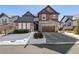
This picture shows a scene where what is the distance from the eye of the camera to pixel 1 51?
4.04 metres

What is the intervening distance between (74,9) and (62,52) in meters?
0.86

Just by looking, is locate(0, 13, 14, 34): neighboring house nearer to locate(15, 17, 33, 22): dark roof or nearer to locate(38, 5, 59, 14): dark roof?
locate(15, 17, 33, 22): dark roof

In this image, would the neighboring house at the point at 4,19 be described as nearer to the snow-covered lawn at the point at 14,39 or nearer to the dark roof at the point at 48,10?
the snow-covered lawn at the point at 14,39

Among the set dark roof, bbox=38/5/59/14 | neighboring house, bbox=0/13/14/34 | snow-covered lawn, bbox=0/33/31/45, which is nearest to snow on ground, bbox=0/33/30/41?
snow-covered lawn, bbox=0/33/31/45

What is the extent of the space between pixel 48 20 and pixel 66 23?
359mm

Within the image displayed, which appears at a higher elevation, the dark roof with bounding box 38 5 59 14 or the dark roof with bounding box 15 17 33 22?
the dark roof with bounding box 38 5 59 14

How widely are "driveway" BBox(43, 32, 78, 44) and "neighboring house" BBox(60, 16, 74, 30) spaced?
178 millimetres

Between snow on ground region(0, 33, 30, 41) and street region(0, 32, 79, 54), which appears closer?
street region(0, 32, 79, 54)

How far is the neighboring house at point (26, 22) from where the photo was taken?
4.20m

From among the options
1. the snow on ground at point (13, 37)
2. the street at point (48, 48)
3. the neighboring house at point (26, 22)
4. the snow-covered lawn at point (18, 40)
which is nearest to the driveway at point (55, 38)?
the street at point (48, 48)

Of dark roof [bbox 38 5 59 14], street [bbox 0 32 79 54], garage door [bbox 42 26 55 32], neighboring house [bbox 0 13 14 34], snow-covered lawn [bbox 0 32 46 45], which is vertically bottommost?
street [bbox 0 32 79 54]

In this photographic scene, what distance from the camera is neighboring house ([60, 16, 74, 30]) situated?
4188mm

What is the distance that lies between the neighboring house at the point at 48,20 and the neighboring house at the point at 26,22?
175mm
